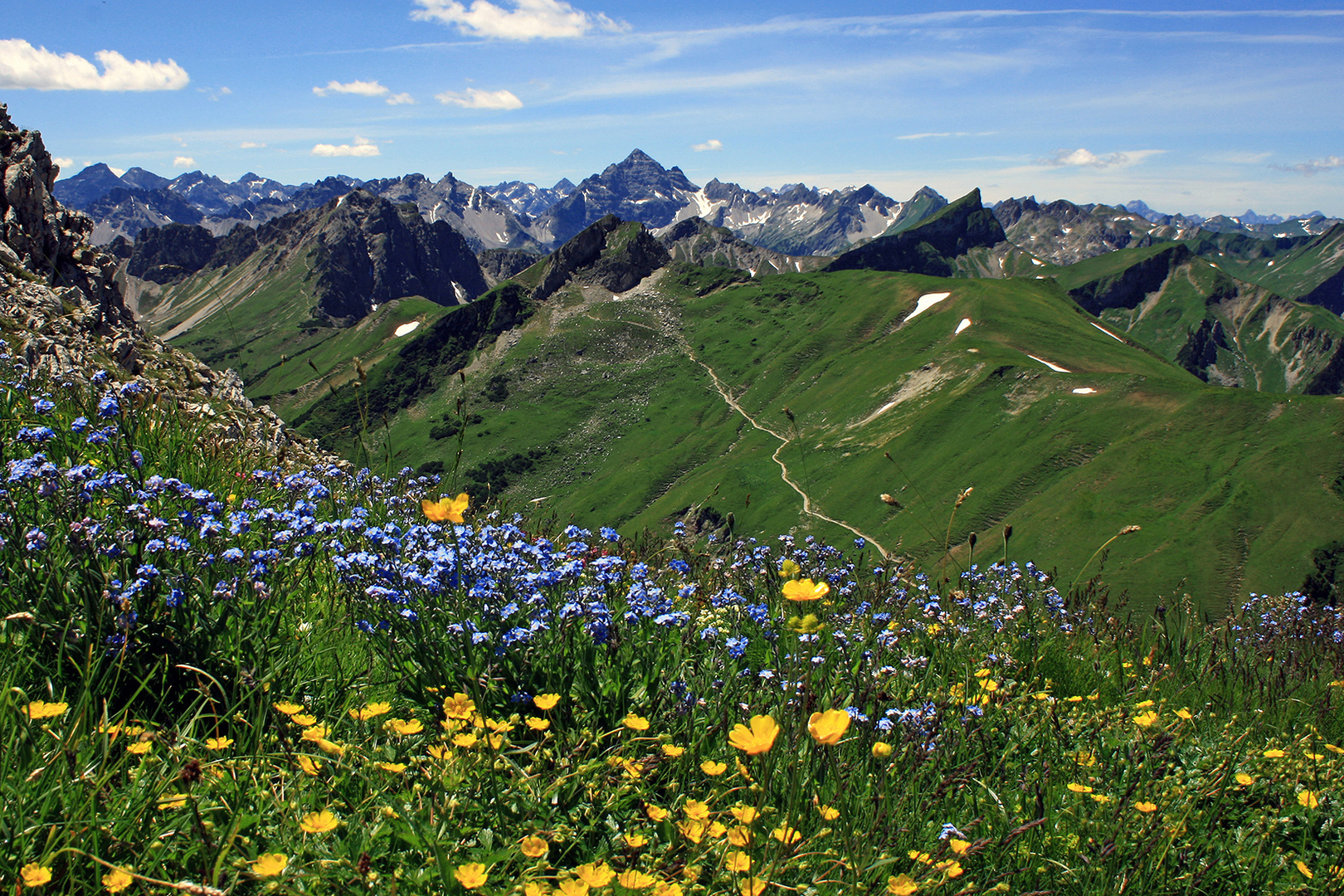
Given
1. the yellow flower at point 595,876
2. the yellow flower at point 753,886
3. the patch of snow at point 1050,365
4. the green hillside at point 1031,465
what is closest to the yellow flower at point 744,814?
the yellow flower at point 753,886

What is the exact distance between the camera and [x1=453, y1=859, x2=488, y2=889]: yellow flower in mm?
2617

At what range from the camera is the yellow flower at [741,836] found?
121 inches

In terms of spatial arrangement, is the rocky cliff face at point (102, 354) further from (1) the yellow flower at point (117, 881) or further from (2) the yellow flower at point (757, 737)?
(2) the yellow flower at point (757, 737)

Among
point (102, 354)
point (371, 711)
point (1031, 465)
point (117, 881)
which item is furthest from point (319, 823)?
point (1031, 465)

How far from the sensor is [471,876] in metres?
2.69

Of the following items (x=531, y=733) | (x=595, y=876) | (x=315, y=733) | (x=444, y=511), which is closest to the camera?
(x=595, y=876)

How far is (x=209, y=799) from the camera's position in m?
3.24

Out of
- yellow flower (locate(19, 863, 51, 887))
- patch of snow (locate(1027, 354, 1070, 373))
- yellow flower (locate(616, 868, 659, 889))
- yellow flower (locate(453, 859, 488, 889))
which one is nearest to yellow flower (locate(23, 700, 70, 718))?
yellow flower (locate(19, 863, 51, 887))

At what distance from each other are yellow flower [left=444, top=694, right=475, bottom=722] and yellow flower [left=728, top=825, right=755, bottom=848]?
146 centimetres

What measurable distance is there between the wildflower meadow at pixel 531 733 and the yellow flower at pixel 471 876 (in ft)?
0.10

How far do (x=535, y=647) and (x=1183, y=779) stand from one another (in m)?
4.54

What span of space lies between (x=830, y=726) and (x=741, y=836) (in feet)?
3.97

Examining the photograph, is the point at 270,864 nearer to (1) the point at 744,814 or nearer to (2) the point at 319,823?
(2) the point at 319,823

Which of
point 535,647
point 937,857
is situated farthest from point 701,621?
point 937,857
